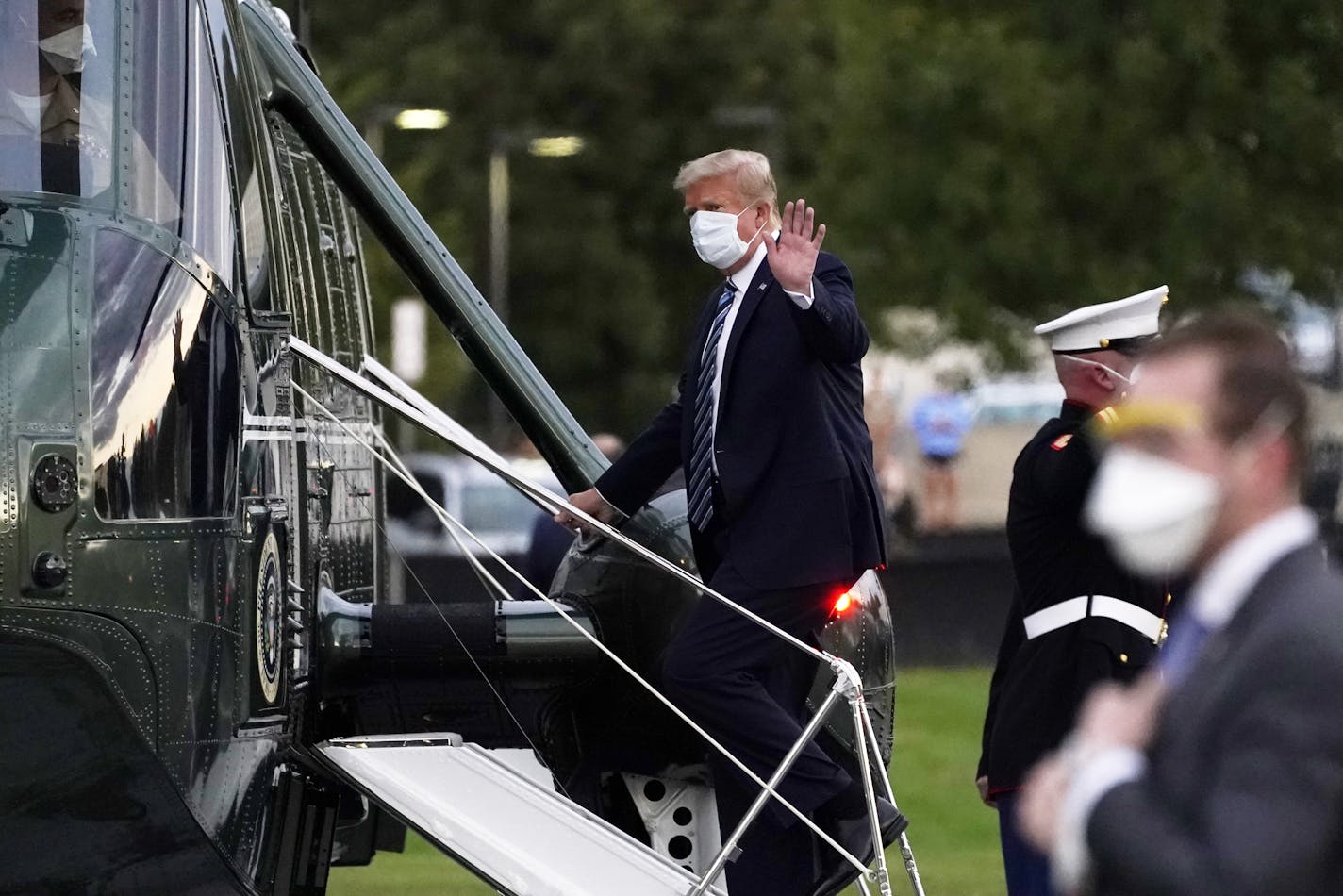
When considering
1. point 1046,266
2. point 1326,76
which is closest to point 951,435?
point 1046,266

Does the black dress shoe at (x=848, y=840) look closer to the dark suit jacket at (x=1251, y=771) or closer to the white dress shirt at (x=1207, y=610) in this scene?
the white dress shirt at (x=1207, y=610)

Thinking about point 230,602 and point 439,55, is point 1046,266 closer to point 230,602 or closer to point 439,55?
point 439,55

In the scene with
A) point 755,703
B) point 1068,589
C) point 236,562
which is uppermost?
point 236,562

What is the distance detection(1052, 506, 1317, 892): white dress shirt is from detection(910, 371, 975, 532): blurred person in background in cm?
2809

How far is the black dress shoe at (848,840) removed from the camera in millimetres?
6266

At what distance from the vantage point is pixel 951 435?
32.7 m

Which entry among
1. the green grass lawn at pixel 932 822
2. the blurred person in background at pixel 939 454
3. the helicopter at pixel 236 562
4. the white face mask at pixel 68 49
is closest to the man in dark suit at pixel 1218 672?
the helicopter at pixel 236 562

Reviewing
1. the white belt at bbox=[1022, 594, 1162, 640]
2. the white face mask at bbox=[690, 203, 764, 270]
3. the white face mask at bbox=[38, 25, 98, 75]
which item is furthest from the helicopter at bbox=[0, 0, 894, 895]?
the white face mask at bbox=[690, 203, 764, 270]

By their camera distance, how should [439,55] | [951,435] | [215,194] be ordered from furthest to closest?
[439,55] < [951,435] < [215,194]

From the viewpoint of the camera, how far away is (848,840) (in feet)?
20.8

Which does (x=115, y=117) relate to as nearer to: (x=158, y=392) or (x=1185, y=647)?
(x=158, y=392)

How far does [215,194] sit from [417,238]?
4.11ft

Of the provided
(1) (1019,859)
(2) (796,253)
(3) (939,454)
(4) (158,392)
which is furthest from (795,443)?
(3) (939,454)

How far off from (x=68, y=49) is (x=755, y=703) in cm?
225
